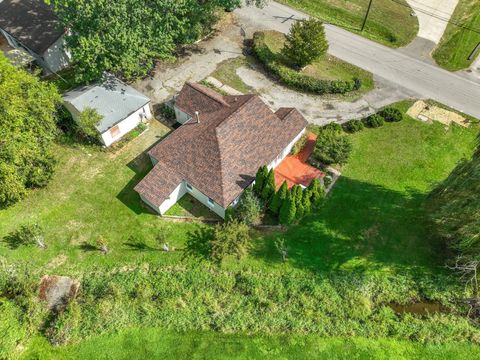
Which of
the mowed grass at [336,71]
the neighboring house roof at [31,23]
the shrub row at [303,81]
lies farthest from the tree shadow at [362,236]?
the neighboring house roof at [31,23]

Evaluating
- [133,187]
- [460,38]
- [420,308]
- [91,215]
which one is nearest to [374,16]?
Answer: [460,38]

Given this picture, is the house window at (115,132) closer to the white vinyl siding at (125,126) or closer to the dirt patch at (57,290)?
the white vinyl siding at (125,126)

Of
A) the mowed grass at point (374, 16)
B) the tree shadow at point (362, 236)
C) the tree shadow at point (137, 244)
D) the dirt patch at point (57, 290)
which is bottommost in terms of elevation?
the dirt patch at point (57, 290)

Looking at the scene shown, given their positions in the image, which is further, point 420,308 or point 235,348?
point 420,308

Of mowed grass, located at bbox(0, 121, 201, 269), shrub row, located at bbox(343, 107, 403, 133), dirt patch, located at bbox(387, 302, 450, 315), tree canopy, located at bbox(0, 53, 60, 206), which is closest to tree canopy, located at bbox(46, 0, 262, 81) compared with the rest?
tree canopy, located at bbox(0, 53, 60, 206)

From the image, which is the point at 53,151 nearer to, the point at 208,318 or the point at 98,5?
the point at 98,5

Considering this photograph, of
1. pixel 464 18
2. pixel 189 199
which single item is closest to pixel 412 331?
pixel 189 199

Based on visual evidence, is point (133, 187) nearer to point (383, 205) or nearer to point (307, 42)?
point (383, 205)
